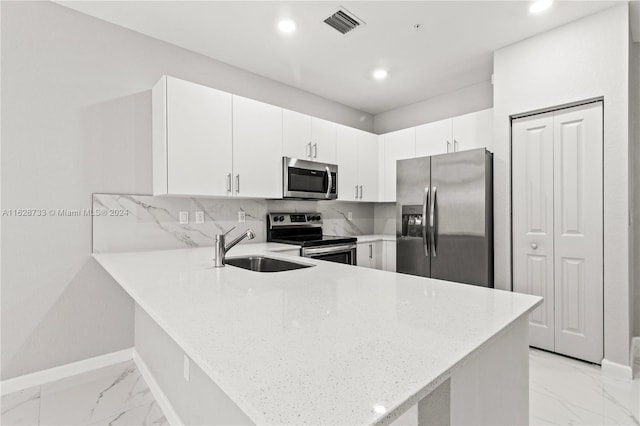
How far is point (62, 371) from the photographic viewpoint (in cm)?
226

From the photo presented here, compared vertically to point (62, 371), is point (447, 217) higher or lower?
higher

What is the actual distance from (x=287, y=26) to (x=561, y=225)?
272cm

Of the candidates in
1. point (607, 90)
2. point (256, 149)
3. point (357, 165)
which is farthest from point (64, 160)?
point (607, 90)

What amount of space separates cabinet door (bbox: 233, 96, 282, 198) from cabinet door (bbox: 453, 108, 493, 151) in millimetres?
1901

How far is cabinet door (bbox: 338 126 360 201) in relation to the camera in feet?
12.2

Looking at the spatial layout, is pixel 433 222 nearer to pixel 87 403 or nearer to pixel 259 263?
pixel 259 263

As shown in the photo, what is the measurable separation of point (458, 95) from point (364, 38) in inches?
66.1

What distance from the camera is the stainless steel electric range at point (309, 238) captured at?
3.02 metres

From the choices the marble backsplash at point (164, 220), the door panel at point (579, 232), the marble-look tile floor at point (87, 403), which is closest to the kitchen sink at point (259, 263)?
the marble backsplash at point (164, 220)

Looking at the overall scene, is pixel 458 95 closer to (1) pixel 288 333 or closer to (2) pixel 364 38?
(2) pixel 364 38

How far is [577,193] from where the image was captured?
8.07 feet

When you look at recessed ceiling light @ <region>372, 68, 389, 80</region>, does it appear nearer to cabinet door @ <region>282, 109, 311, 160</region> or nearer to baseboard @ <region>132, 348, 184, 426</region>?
cabinet door @ <region>282, 109, 311, 160</region>

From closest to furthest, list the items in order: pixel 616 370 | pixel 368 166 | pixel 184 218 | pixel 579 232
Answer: pixel 616 370
pixel 579 232
pixel 184 218
pixel 368 166

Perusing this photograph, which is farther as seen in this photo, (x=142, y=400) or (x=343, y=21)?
(x=343, y=21)
